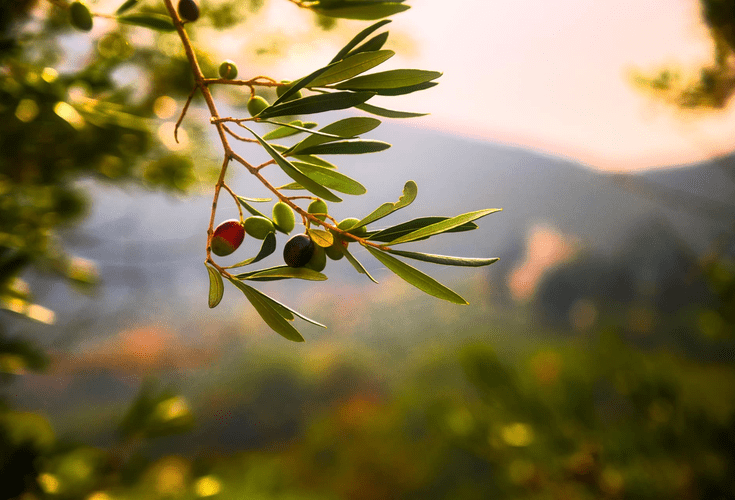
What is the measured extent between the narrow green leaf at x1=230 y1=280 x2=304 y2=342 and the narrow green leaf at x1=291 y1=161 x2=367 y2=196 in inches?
2.8

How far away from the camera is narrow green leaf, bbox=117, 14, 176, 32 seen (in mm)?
312

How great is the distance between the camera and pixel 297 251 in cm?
22

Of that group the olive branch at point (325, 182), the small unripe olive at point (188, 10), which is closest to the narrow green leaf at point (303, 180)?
the olive branch at point (325, 182)

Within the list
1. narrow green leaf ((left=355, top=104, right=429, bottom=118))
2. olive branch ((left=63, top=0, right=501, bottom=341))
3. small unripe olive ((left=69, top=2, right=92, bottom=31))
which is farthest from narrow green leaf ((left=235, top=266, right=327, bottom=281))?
small unripe olive ((left=69, top=2, right=92, bottom=31))

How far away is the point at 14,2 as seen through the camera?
1.48ft

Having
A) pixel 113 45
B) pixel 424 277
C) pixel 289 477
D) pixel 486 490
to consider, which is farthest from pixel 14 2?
pixel 486 490

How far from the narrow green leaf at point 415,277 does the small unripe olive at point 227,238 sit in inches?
3.1

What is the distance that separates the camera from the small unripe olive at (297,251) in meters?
0.22

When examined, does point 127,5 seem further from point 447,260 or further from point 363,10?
point 447,260

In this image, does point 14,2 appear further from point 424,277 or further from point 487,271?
point 487,271

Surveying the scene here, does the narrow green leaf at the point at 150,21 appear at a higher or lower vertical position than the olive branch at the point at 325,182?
higher

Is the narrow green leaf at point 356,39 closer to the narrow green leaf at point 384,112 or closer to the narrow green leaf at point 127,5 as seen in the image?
the narrow green leaf at point 384,112

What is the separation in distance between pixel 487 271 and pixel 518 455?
1.95 m

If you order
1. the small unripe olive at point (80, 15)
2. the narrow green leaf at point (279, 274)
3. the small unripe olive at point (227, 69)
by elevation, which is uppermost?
the small unripe olive at point (80, 15)
